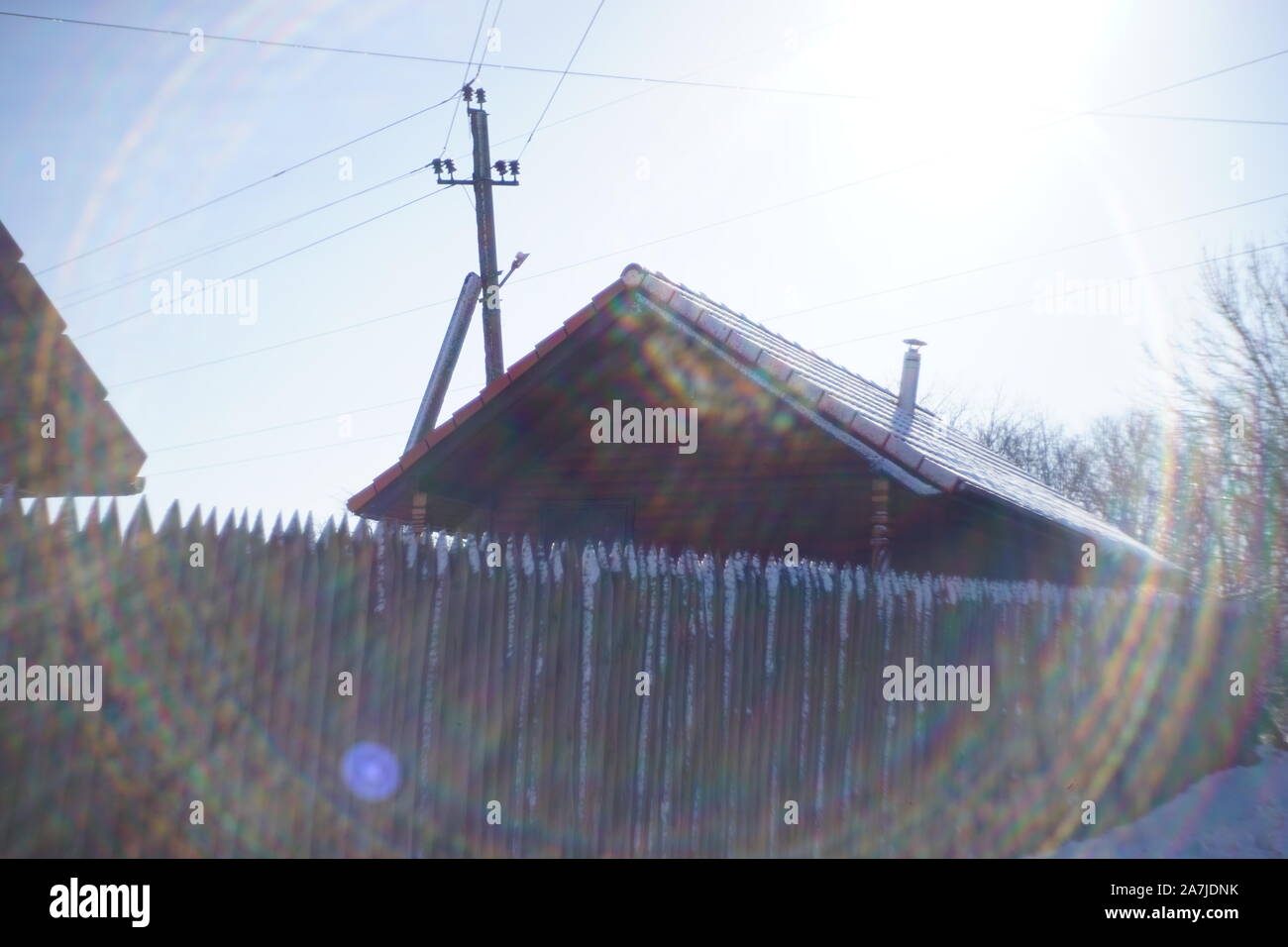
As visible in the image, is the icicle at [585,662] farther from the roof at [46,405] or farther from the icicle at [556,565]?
the roof at [46,405]

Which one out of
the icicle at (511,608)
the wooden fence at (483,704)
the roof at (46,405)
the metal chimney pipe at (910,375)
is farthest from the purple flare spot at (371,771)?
the metal chimney pipe at (910,375)

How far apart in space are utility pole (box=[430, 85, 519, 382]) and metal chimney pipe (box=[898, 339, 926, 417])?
519 centimetres

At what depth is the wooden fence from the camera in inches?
209

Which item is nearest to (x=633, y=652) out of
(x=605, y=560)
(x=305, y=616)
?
(x=605, y=560)

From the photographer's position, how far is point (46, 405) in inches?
313

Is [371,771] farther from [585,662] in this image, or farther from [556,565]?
[556,565]

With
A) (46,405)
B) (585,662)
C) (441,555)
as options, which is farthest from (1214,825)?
(46,405)

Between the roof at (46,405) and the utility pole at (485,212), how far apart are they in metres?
6.82

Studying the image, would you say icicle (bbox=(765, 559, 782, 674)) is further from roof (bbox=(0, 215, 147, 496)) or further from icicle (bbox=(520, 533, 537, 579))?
roof (bbox=(0, 215, 147, 496))

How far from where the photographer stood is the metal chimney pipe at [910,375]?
13.1m

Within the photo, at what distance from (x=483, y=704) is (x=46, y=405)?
4048 millimetres

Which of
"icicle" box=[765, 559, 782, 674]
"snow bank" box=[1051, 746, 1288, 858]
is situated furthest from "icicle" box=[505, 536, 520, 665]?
"snow bank" box=[1051, 746, 1288, 858]
